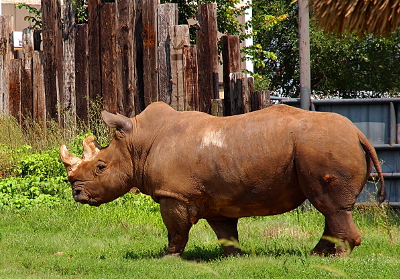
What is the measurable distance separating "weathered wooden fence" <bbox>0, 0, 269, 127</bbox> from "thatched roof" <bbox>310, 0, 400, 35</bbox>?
4269 millimetres

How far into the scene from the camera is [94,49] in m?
12.3

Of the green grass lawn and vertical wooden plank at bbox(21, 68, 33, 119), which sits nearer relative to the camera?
the green grass lawn

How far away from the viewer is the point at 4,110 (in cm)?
1352

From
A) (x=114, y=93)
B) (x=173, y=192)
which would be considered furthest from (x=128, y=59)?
(x=173, y=192)

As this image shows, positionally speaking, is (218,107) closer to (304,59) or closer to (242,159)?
(304,59)

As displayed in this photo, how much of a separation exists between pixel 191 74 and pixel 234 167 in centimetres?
465

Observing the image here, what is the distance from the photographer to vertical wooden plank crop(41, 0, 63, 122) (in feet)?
41.7

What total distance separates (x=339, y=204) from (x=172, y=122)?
210 centimetres

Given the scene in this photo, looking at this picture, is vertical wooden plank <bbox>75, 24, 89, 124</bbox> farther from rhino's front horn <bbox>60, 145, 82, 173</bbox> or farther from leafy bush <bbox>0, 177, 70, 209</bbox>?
rhino's front horn <bbox>60, 145, 82, 173</bbox>

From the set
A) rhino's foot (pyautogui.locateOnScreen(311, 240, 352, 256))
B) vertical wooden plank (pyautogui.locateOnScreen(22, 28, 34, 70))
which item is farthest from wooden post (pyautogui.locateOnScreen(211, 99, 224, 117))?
vertical wooden plank (pyautogui.locateOnScreen(22, 28, 34, 70))

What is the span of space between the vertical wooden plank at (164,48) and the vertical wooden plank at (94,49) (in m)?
1.32

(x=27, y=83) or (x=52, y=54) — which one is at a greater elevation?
(x=52, y=54)

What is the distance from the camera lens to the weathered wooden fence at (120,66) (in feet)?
37.1

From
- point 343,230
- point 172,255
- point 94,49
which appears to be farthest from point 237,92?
point 343,230
